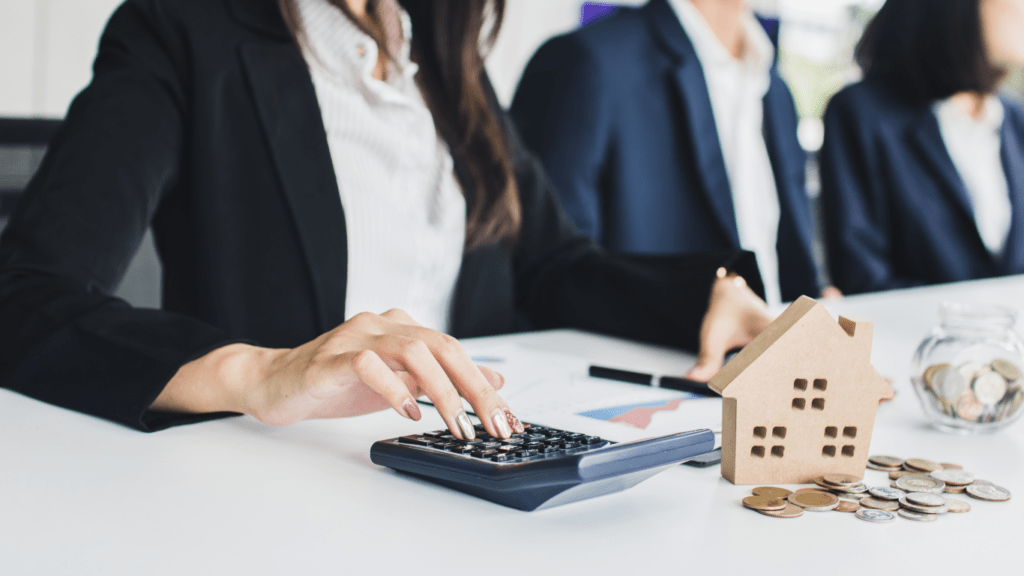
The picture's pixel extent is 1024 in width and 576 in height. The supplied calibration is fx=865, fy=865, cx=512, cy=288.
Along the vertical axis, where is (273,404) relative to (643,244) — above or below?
above

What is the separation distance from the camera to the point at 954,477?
535 millimetres

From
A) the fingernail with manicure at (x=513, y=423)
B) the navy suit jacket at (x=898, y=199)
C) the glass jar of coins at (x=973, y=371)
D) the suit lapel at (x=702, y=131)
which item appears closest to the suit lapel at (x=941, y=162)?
the navy suit jacket at (x=898, y=199)

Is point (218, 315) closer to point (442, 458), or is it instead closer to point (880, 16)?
point (442, 458)

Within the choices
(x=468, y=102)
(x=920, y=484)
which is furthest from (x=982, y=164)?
(x=920, y=484)

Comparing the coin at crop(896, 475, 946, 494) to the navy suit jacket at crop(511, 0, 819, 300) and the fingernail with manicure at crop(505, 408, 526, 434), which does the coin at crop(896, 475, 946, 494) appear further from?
the navy suit jacket at crop(511, 0, 819, 300)

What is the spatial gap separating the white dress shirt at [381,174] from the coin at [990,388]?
647 mm

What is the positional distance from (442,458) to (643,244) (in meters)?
1.34

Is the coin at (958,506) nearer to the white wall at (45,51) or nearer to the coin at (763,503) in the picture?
the coin at (763,503)

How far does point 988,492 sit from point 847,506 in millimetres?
106

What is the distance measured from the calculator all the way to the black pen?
267 mm

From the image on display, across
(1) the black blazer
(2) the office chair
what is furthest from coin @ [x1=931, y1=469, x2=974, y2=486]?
(2) the office chair

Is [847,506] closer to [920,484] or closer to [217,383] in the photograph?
[920,484]

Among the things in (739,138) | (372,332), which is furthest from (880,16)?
(372,332)

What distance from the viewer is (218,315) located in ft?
3.17
